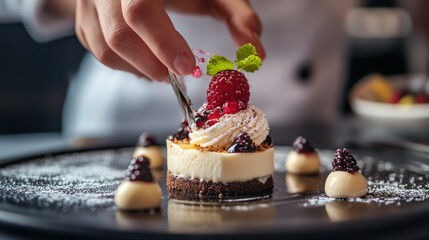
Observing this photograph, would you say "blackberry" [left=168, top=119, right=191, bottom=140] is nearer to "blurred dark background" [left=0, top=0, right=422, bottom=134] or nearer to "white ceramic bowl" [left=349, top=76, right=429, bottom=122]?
"white ceramic bowl" [left=349, top=76, right=429, bottom=122]

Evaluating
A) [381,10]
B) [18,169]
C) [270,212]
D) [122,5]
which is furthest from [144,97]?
[381,10]

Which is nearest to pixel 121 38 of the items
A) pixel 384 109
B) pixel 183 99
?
pixel 183 99

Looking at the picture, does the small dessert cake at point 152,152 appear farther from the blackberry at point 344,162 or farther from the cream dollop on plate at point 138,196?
the blackberry at point 344,162

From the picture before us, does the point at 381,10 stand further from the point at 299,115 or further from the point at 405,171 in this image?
the point at 405,171

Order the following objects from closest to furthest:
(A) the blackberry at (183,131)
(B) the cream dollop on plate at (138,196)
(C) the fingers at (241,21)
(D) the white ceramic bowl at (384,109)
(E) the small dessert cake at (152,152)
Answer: (B) the cream dollop on plate at (138,196)
(A) the blackberry at (183,131)
(C) the fingers at (241,21)
(E) the small dessert cake at (152,152)
(D) the white ceramic bowl at (384,109)

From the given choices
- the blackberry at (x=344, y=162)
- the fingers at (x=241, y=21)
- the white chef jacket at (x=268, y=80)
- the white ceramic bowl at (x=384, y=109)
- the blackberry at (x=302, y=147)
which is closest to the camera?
the blackberry at (x=344, y=162)

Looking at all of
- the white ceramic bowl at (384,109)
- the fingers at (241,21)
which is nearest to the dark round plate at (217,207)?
the fingers at (241,21)
